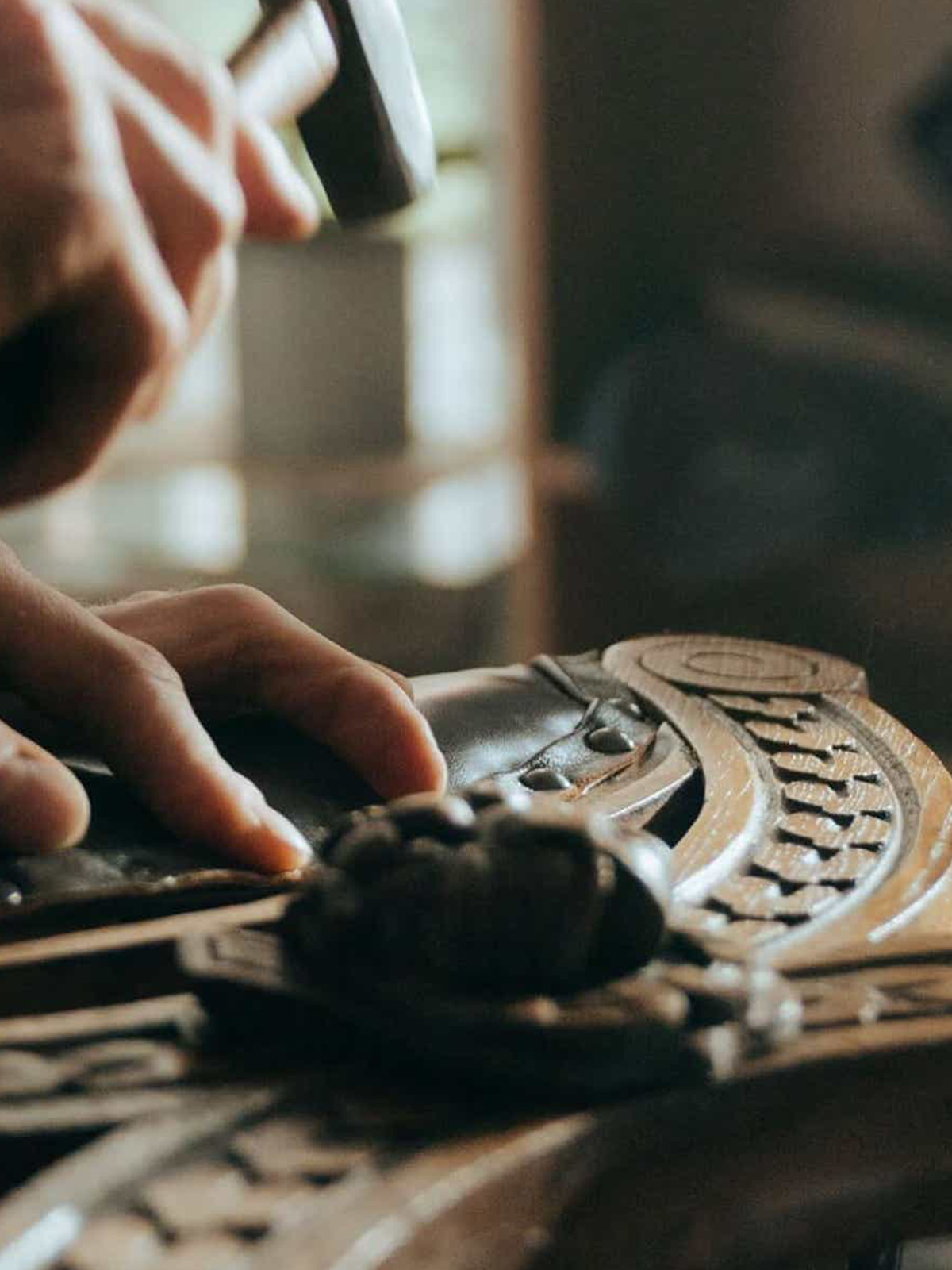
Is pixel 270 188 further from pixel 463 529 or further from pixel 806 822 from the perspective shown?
pixel 463 529

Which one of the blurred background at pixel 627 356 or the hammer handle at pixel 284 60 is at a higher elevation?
the hammer handle at pixel 284 60

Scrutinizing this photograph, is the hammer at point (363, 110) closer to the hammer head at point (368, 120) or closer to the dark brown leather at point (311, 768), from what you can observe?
the hammer head at point (368, 120)

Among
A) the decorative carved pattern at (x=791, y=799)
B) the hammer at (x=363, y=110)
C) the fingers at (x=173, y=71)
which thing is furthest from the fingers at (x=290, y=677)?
the hammer at (x=363, y=110)

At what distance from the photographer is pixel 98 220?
0.63 m

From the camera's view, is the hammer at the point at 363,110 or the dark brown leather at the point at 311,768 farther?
the hammer at the point at 363,110

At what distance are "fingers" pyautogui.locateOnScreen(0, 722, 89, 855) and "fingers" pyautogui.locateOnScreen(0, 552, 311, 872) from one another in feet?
0.18

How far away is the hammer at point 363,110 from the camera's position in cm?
112

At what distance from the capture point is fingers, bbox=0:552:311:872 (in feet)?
2.51

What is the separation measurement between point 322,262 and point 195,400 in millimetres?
525

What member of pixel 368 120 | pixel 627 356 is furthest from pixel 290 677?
pixel 627 356

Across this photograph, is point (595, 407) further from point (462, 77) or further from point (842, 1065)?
point (842, 1065)

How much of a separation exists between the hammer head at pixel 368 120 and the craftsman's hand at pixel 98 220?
1.45ft

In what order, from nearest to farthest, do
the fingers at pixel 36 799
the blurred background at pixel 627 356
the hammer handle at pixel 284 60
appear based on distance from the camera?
the fingers at pixel 36 799, the hammer handle at pixel 284 60, the blurred background at pixel 627 356

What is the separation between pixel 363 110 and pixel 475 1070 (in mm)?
832
